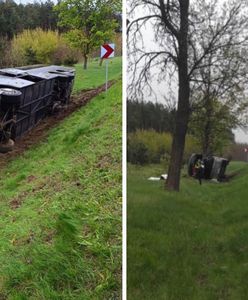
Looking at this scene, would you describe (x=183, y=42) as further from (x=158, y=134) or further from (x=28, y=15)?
(x=28, y=15)

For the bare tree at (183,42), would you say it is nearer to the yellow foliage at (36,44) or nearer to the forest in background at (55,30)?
the forest in background at (55,30)

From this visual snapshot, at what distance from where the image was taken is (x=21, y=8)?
12.6 feet

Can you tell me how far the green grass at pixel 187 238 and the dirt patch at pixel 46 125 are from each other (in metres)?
4.03

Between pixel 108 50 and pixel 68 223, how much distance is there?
1.23 meters

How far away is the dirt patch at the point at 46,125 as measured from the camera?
568cm

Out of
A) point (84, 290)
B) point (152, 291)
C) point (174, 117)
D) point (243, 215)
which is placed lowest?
point (84, 290)

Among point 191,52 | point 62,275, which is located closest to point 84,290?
point 62,275

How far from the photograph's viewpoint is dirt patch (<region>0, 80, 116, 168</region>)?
18.6ft

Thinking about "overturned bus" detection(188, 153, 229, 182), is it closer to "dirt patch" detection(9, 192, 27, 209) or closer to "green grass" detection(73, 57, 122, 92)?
"green grass" detection(73, 57, 122, 92)

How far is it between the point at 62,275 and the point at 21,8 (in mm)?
2456

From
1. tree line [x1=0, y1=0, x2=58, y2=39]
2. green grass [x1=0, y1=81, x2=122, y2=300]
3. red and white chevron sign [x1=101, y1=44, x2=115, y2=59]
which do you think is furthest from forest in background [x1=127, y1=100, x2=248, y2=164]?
tree line [x1=0, y1=0, x2=58, y2=39]

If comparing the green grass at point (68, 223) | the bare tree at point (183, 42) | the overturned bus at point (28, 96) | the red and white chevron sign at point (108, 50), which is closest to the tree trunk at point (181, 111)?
the bare tree at point (183, 42)

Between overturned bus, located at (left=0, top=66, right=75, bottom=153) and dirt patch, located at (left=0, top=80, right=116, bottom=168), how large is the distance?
96mm

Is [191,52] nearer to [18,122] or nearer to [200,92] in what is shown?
[200,92]
